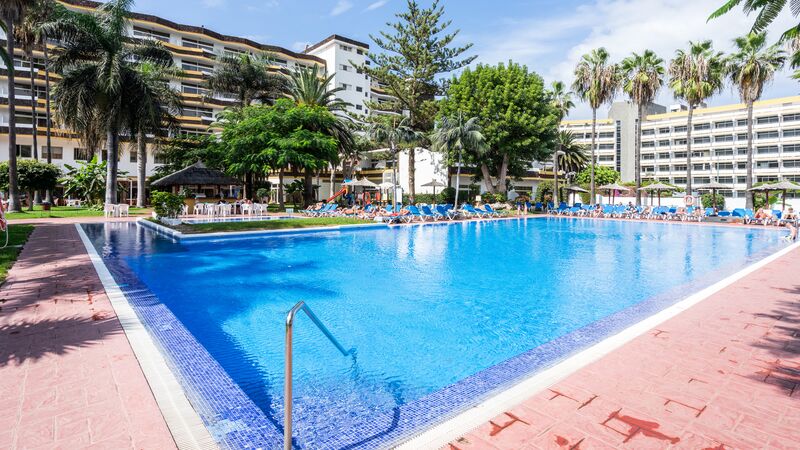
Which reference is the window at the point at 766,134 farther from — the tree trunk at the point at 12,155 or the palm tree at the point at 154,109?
the tree trunk at the point at 12,155

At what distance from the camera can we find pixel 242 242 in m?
15.3

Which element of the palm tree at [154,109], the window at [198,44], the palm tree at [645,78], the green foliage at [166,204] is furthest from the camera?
the window at [198,44]

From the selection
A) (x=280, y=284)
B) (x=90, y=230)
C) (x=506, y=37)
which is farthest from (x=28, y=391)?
(x=506, y=37)

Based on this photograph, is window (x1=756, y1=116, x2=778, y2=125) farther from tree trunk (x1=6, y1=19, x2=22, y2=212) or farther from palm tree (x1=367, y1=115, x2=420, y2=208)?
tree trunk (x1=6, y1=19, x2=22, y2=212)

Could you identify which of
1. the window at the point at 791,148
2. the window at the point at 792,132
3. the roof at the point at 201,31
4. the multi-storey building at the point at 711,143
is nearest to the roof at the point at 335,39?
the roof at the point at 201,31

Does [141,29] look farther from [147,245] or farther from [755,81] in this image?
[755,81]

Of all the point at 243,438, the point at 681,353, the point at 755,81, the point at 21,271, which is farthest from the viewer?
the point at 755,81

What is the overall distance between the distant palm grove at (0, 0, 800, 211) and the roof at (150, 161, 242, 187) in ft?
7.10

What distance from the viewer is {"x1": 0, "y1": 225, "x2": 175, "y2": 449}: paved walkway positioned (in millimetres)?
2877

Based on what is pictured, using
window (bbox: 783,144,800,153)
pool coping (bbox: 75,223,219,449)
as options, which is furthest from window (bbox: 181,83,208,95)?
window (bbox: 783,144,800,153)

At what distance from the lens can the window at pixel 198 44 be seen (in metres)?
47.3

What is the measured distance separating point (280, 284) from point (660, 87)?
3498 cm

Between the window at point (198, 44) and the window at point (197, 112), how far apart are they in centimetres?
746

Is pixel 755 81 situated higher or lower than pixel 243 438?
higher
